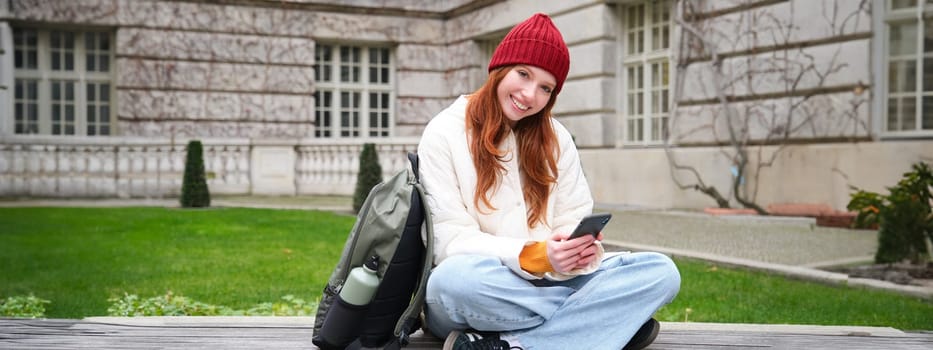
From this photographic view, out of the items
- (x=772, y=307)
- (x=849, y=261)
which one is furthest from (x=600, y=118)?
(x=772, y=307)

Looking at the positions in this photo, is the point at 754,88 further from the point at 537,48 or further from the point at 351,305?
the point at 351,305

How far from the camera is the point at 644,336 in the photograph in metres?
3.02

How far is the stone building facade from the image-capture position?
10258mm

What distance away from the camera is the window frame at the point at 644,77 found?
13.1m

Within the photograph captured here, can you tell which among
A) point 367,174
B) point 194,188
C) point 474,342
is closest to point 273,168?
point 194,188

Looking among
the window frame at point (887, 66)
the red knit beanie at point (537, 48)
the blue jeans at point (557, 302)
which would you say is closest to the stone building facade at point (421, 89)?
the window frame at point (887, 66)

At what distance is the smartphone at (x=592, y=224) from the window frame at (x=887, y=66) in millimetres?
8638

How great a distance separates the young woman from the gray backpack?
74 mm

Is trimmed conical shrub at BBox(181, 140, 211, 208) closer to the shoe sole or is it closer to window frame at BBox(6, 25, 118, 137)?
window frame at BBox(6, 25, 118, 137)

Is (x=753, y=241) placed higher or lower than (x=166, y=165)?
lower

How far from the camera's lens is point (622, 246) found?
25.3ft

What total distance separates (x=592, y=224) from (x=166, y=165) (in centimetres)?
1389

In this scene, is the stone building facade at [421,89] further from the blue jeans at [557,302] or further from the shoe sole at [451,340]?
the shoe sole at [451,340]

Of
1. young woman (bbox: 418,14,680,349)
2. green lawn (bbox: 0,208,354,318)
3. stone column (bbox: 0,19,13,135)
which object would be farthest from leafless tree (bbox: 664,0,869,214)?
stone column (bbox: 0,19,13,135)
